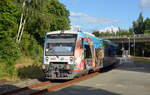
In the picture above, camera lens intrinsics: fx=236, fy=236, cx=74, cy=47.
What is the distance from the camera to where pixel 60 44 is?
14.8m

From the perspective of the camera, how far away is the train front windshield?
14.4 metres

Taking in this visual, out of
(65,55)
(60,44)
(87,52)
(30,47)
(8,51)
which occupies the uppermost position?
(30,47)

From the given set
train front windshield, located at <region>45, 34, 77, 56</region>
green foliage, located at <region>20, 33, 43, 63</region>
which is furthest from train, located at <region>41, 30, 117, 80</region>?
green foliage, located at <region>20, 33, 43, 63</region>

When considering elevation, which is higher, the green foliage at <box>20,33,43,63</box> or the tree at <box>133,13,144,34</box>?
the tree at <box>133,13,144,34</box>

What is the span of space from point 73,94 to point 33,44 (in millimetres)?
32192

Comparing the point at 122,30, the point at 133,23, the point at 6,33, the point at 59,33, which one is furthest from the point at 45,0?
the point at 122,30

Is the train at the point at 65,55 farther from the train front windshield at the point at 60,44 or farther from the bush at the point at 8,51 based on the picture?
the bush at the point at 8,51

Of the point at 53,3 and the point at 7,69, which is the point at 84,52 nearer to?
the point at 7,69

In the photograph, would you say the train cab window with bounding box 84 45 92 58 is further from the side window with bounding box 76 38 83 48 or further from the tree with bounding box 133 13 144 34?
the tree with bounding box 133 13 144 34

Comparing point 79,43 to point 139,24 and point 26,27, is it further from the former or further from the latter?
point 139,24

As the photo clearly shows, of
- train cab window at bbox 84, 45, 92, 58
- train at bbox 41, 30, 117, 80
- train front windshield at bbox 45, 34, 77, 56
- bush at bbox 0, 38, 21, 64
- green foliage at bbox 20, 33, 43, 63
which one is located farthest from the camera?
green foliage at bbox 20, 33, 43, 63

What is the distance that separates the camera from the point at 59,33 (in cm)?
1525

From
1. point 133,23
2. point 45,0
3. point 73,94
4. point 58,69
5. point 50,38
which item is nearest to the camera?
point 73,94

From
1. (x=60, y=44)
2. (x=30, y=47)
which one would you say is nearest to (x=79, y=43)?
(x=60, y=44)
